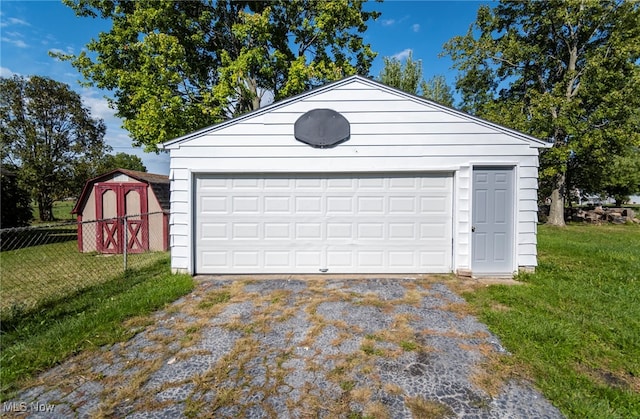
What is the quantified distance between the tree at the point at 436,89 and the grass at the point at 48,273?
15.8 m

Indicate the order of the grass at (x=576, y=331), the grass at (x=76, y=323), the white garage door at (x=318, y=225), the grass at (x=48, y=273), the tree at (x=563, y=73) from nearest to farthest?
the grass at (x=576, y=331) < the grass at (x=76, y=323) < the grass at (x=48, y=273) < the white garage door at (x=318, y=225) < the tree at (x=563, y=73)

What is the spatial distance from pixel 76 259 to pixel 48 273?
1711mm

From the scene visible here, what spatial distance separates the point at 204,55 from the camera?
43.3ft

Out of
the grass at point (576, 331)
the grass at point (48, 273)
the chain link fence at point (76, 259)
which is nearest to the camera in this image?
the grass at point (576, 331)

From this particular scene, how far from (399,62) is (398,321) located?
49.0 feet

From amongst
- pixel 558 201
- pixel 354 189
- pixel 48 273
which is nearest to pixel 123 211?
pixel 48 273

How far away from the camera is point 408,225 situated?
18.5 feet

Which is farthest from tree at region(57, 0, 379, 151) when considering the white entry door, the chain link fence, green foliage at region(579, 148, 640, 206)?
green foliage at region(579, 148, 640, 206)

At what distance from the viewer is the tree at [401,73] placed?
15117 mm

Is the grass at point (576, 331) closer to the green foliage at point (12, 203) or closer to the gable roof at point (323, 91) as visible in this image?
the gable roof at point (323, 91)

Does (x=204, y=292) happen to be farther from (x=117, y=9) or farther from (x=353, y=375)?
(x=117, y=9)

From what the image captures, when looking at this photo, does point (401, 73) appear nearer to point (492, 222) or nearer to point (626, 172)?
point (492, 222)

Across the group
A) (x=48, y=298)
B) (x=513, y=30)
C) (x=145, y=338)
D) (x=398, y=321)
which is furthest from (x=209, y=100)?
(x=513, y=30)

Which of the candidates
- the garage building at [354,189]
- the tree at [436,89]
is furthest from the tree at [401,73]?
the garage building at [354,189]
